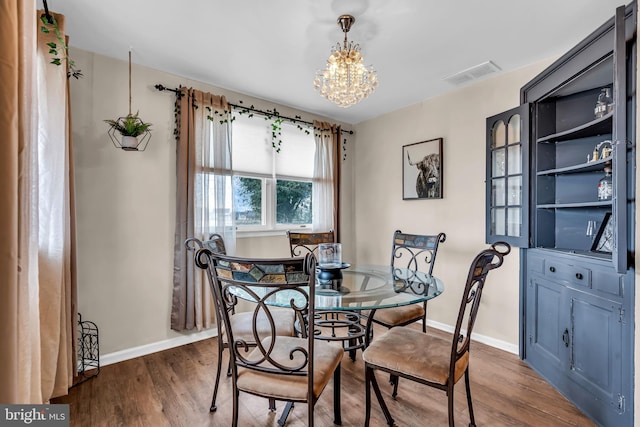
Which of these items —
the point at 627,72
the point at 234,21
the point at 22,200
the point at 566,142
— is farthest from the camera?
the point at 566,142

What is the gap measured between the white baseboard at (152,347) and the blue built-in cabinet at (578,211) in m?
2.91

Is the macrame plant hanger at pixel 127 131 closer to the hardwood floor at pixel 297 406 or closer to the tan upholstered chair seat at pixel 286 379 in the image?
the hardwood floor at pixel 297 406

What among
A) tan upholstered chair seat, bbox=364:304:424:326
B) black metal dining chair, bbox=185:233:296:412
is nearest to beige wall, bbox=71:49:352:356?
black metal dining chair, bbox=185:233:296:412

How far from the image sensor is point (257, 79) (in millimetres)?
2984

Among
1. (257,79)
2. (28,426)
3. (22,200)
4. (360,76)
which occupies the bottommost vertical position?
(28,426)

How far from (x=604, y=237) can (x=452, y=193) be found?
4.32ft

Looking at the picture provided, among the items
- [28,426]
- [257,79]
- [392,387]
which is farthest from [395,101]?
[28,426]

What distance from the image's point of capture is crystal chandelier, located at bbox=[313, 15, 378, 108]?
2.02 meters

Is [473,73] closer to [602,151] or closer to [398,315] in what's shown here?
[602,151]

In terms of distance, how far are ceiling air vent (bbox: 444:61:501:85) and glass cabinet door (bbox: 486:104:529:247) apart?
1.41ft

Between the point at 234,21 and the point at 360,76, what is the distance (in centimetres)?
94

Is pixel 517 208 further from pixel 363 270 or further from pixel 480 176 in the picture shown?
pixel 363 270

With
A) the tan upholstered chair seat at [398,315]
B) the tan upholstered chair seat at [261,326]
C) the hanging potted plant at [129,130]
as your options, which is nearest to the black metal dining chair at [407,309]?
the tan upholstered chair seat at [398,315]

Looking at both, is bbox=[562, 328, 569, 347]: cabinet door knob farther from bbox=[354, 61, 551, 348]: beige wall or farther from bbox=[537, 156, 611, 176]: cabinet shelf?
bbox=[537, 156, 611, 176]: cabinet shelf
